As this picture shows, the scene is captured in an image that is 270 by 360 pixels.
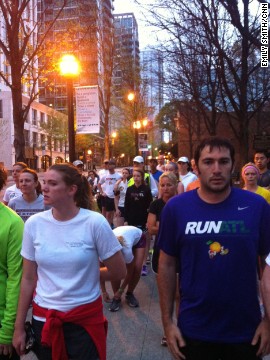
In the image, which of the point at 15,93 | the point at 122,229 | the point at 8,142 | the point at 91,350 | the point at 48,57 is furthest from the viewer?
the point at 8,142

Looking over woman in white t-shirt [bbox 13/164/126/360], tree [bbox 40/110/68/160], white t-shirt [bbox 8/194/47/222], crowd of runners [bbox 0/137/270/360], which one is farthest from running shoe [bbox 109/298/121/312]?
tree [bbox 40/110/68/160]

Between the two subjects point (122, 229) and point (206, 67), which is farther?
point (206, 67)

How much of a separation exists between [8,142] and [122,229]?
5453 centimetres

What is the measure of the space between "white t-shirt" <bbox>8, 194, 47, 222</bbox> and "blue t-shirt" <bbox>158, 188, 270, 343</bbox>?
2983 mm

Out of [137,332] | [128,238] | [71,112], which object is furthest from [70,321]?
[71,112]

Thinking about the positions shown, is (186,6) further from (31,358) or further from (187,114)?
(187,114)

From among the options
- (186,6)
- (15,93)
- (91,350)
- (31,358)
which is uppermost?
(186,6)

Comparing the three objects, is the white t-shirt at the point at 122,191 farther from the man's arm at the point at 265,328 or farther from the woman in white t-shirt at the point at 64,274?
the man's arm at the point at 265,328

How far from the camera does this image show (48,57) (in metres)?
11.6

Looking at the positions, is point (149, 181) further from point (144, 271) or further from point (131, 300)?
point (131, 300)

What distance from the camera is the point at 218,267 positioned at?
2.14 m

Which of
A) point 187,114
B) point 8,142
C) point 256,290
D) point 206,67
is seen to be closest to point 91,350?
point 256,290

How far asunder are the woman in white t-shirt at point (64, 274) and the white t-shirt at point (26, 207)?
2.35 m

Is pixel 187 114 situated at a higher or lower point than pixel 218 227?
higher
